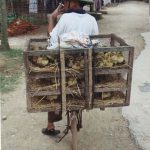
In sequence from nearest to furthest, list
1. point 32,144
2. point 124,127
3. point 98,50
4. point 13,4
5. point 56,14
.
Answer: point 98,50 < point 56,14 < point 32,144 < point 124,127 < point 13,4

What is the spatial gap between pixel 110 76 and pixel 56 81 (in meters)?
0.59

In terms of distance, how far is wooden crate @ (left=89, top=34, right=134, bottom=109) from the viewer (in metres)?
4.05

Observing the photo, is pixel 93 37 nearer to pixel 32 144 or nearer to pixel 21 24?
pixel 32 144

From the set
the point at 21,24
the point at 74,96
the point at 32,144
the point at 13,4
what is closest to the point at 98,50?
the point at 74,96

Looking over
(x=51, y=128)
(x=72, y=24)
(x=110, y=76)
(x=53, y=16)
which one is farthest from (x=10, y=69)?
(x=110, y=76)

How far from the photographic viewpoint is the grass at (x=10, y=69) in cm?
771

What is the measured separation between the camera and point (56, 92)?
404 centimetres

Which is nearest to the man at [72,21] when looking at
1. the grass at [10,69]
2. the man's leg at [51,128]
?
the man's leg at [51,128]

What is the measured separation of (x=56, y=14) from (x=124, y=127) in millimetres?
1970

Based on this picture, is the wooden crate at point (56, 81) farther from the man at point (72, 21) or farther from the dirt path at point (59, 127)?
the dirt path at point (59, 127)

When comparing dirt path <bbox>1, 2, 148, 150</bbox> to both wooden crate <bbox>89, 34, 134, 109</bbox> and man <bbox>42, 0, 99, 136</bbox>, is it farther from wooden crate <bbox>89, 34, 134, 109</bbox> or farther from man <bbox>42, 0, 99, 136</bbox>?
wooden crate <bbox>89, 34, 134, 109</bbox>

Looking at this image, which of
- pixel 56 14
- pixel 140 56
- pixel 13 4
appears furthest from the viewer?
pixel 13 4

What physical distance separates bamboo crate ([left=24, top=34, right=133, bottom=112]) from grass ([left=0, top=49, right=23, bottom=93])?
3.34m

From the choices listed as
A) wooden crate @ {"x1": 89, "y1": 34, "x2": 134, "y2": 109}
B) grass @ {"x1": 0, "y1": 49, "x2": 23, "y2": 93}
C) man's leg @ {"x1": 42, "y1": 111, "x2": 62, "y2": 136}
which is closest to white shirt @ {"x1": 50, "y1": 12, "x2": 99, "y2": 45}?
wooden crate @ {"x1": 89, "y1": 34, "x2": 134, "y2": 109}
